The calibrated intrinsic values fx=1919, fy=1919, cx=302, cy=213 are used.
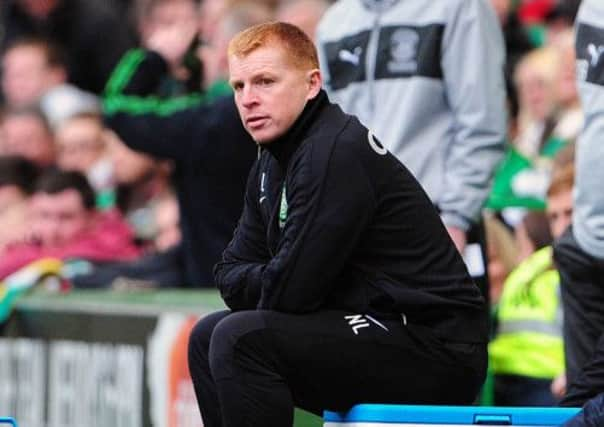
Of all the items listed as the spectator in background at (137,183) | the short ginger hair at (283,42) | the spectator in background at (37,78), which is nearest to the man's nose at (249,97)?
the short ginger hair at (283,42)

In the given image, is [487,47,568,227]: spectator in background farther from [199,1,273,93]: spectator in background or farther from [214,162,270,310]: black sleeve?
[214,162,270,310]: black sleeve

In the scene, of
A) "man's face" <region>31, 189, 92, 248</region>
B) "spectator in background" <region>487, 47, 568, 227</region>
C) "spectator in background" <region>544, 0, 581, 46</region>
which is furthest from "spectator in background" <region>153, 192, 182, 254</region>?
"spectator in background" <region>544, 0, 581, 46</region>

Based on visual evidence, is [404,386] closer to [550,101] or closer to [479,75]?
[479,75]

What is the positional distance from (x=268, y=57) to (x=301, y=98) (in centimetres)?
15

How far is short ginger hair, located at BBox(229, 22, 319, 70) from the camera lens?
5.53 m

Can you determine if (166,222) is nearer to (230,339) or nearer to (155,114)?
(155,114)

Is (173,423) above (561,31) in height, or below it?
below

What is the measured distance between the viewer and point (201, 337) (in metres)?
5.65

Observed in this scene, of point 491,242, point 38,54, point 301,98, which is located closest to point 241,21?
point 491,242

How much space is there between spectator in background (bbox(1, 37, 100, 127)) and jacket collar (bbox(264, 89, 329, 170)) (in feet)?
24.0

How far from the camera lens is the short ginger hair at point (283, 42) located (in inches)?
218

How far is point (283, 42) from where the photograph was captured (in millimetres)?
5539

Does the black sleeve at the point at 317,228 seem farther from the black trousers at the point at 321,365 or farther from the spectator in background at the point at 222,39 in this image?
the spectator in background at the point at 222,39

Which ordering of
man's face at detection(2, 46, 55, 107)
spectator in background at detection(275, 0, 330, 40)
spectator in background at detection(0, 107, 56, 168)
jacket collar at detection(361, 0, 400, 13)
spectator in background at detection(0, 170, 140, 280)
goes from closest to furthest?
jacket collar at detection(361, 0, 400, 13), spectator in background at detection(275, 0, 330, 40), spectator in background at detection(0, 170, 140, 280), spectator in background at detection(0, 107, 56, 168), man's face at detection(2, 46, 55, 107)
